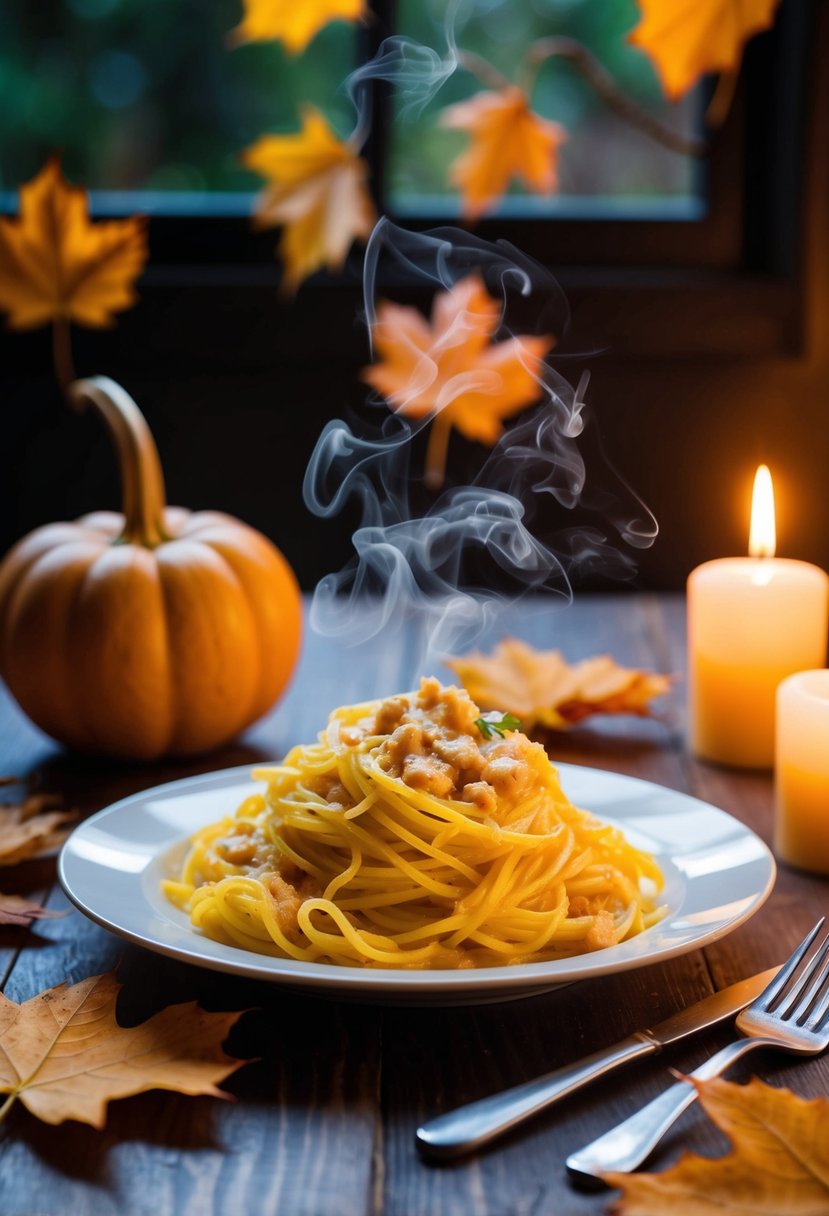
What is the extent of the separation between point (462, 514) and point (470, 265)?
28.6 inches

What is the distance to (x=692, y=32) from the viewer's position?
7.77ft

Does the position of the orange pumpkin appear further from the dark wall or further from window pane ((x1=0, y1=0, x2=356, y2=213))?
window pane ((x1=0, y1=0, x2=356, y2=213))

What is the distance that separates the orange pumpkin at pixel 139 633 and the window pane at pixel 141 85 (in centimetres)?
185

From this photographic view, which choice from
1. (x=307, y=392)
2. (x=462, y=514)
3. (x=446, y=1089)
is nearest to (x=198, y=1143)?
(x=446, y=1089)

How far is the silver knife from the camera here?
2.85ft

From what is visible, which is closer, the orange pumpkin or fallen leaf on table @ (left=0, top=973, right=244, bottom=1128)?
fallen leaf on table @ (left=0, top=973, right=244, bottom=1128)

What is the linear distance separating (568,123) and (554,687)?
2.36 m

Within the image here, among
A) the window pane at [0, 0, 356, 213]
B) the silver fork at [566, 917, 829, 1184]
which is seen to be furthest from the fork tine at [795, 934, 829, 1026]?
the window pane at [0, 0, 356, 213]

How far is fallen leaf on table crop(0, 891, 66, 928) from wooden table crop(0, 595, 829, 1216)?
0.01 m

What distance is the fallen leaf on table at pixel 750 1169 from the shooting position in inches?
31.2

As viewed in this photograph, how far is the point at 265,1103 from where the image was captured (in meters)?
0.94

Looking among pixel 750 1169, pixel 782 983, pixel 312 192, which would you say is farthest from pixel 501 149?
pixel 750 1169

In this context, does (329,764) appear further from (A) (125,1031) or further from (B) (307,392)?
(B) (307,392)

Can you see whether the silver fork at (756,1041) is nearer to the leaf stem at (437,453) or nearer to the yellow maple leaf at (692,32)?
the yellow maple leaf at (692,32)
